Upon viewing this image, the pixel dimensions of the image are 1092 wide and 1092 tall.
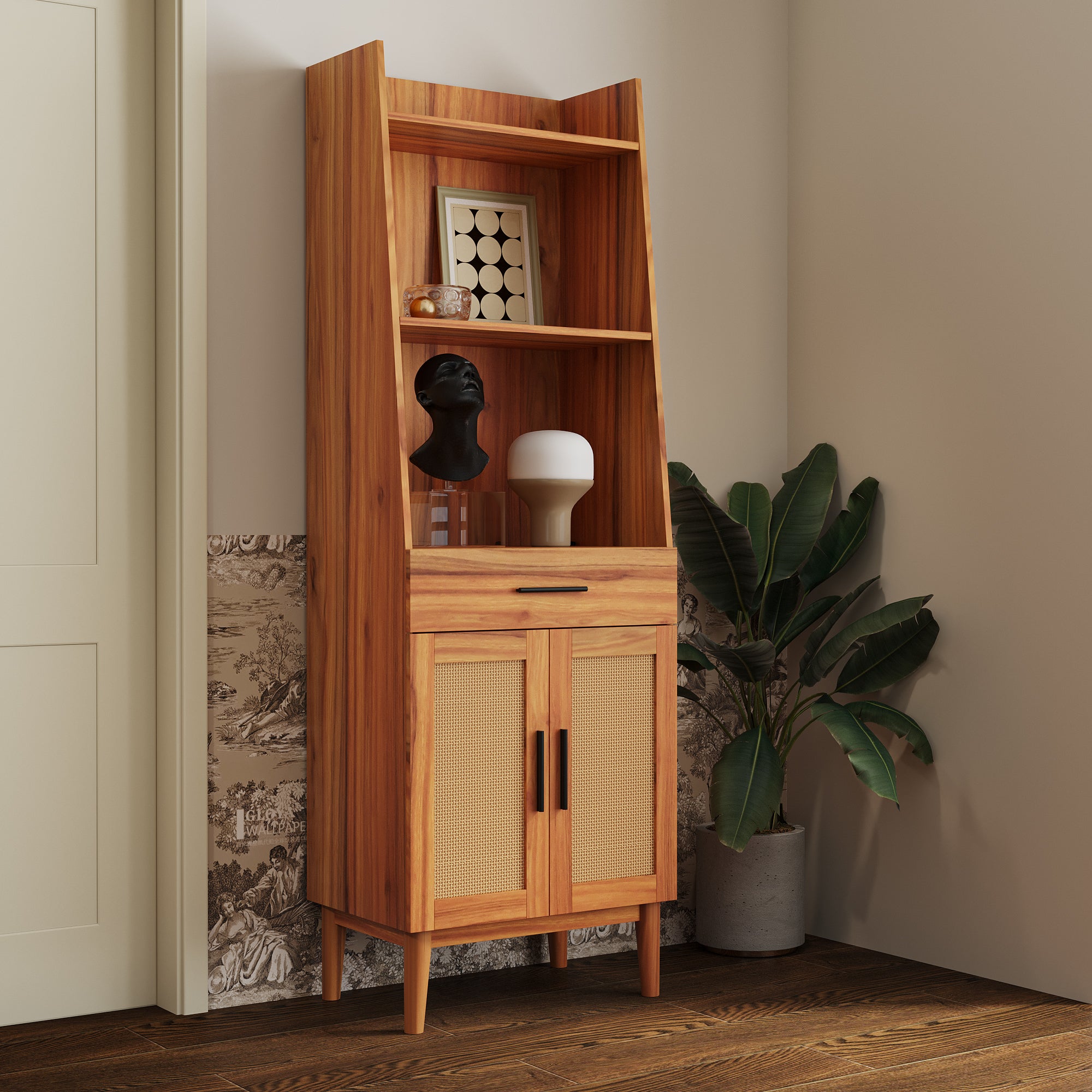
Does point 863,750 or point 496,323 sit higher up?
point 496,323

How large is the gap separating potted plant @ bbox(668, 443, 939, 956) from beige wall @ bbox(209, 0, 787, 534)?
294 millimetres

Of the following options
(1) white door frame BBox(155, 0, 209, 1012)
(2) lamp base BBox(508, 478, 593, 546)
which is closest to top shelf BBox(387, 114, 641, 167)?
(1) white door frame BBox(155, 0, 209, 1012)

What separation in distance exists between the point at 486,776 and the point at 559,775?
17cm

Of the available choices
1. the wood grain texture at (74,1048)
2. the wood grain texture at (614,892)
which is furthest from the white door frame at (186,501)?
the wood grain texture at (614,892)

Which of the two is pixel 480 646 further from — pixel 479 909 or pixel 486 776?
pixel 479 909

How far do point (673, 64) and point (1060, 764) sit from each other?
2.01 meters

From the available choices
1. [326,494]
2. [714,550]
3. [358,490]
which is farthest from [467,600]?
[714,550]

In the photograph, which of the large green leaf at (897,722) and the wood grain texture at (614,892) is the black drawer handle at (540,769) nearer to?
the wood grain texture at (614,892)

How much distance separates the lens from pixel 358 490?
3025 millimetres

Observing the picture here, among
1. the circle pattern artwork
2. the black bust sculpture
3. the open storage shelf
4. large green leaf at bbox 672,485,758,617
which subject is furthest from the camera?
large green leaf at bbox 672,485,758,617

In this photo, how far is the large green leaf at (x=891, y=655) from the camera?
343 cm

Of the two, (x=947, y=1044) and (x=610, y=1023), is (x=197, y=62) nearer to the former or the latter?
(x=610, y=1023)

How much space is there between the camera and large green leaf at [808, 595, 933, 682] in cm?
335

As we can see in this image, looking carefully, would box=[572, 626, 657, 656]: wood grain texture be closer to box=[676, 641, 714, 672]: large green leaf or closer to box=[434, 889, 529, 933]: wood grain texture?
box=[676, 641, 714, 672]: large green leaf
